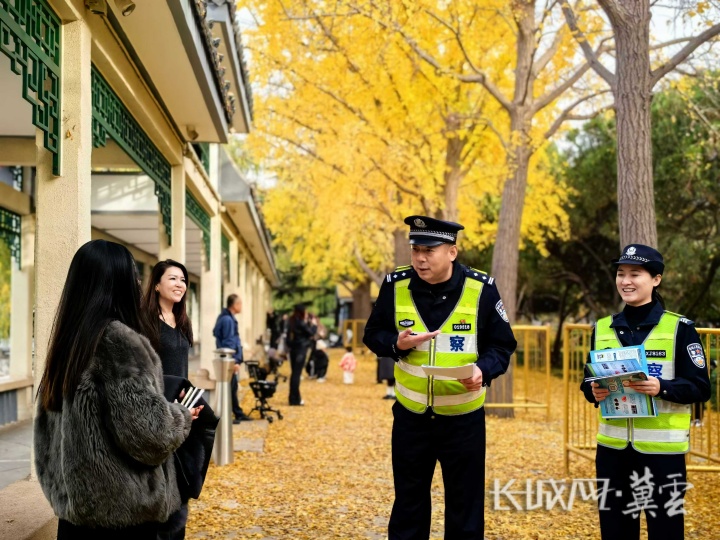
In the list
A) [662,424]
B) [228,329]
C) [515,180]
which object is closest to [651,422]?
[662,424]

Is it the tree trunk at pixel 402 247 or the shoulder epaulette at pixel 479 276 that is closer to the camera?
the shoulder epaulette at pixel 479 276

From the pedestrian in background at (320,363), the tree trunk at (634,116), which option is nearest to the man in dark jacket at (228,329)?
the tree trunk at (634,116)

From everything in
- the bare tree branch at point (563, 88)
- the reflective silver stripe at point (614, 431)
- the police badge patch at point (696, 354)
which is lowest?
the reflective silver stripe at point (614, 431)

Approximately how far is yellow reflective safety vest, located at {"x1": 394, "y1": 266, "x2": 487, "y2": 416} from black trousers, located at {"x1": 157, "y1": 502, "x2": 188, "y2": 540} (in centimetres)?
133

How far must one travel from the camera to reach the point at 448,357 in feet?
15.0

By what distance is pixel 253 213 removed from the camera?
1948 cm

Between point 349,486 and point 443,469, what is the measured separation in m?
3.89

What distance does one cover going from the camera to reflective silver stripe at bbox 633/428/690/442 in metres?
4.48

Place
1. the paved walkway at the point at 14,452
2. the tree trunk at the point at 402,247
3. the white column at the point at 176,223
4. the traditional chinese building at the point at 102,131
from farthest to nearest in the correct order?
the tree trunk at the point at 402,247, the white column at the point at 176,223, the paved walkway at the point at 14,452, the traditional chinese building at the point at 102,131

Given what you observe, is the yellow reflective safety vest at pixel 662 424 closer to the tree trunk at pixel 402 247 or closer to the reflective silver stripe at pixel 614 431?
the reflective silver stripe at pixel 614 431

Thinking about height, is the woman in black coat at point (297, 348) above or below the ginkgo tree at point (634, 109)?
below

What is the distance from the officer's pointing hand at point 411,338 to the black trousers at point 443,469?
45cm

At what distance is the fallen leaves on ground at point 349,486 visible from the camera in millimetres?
6551

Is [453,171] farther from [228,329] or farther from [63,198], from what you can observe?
[63,198]
